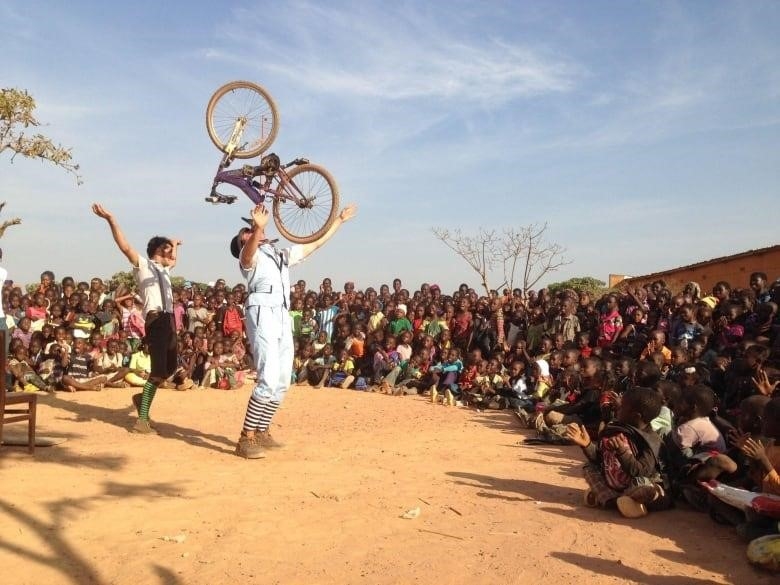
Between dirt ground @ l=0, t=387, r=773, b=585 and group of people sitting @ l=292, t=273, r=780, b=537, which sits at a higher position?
group of people sitting @ l=292, t=273, r=780, b=537

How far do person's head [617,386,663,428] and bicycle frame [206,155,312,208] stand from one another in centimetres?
437

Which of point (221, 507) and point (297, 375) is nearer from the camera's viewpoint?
point (221, 507)

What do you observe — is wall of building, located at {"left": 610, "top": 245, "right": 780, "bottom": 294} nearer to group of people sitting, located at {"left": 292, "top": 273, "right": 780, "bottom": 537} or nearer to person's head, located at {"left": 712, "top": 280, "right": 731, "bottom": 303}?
group of people sitting, located at {"left": 292, "top": 273, "right": 780, "bottom": 537}

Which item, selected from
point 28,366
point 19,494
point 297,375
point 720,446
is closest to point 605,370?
point 720,446

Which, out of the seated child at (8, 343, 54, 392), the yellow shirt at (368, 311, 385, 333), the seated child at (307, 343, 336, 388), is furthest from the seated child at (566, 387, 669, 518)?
the seated child at (8, 343, 54, 392)

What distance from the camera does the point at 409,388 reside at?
35.9 feet

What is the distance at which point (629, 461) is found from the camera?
4.14 meters

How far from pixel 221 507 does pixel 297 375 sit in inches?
310

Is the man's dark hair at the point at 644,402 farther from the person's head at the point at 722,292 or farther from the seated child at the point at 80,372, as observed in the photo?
the seated child at the point at 80,372

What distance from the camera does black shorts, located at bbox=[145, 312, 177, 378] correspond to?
6.48 m

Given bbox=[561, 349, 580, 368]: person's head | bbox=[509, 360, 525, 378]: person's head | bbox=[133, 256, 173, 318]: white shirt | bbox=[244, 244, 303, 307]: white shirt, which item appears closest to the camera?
Answer: bbox=[244, 244, 303, 307]: white shirt

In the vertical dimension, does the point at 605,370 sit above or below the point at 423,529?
above

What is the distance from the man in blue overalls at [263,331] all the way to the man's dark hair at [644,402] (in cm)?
279

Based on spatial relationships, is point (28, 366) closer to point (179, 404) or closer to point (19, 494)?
point (179, 404)
